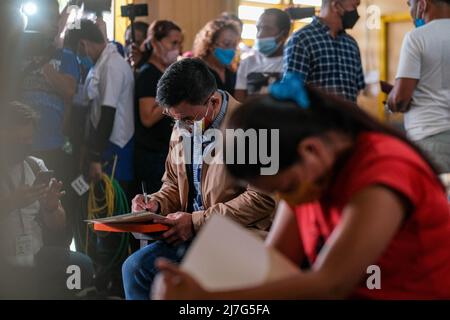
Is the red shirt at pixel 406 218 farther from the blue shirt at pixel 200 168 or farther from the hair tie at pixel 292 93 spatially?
the blue shirt at pixel 200 168

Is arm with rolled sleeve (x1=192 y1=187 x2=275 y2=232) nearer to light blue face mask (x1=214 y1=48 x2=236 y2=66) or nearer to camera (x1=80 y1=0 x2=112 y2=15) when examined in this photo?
light blue face mask (x1=214 y1=48 x2=236 y2=66)

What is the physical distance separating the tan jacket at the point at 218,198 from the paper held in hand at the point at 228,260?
117cm

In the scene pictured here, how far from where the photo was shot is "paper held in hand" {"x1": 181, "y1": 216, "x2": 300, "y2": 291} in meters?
1.33

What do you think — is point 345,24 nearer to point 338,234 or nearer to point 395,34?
point 338,234

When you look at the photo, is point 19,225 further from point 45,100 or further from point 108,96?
point 108,96

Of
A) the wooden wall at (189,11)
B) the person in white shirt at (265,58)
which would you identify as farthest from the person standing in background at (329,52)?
the wooden wall at (189,11)

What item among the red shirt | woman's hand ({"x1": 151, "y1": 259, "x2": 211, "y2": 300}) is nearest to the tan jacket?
the red shirt

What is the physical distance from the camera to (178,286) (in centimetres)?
136

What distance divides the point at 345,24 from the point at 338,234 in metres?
2.50

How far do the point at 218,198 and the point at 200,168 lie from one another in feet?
0.43

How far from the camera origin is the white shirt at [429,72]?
10.1 ft

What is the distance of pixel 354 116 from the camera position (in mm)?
1463

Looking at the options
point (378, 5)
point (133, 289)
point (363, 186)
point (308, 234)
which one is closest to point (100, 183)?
point (133, 289)

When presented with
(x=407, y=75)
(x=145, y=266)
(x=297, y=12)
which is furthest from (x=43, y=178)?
(x=297, y=12)
